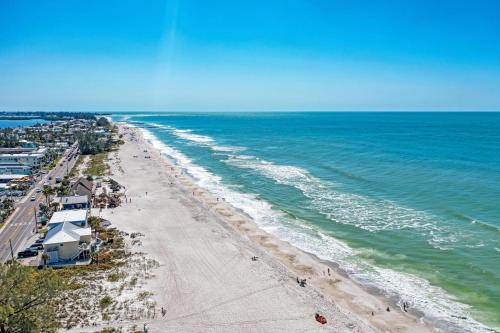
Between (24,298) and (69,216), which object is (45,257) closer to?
(69,216)

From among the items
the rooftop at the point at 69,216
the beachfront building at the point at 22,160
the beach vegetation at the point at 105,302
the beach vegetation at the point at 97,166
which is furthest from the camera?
the beachfront building at the point at 22,160

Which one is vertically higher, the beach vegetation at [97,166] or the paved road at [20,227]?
the beach vegetation at [97,166]

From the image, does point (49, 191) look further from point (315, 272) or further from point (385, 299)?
point (385, 299)

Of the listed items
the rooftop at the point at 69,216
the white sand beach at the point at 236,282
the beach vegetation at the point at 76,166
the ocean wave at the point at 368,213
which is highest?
the rooftop at the point at 69,216

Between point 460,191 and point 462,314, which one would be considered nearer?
point 462,314

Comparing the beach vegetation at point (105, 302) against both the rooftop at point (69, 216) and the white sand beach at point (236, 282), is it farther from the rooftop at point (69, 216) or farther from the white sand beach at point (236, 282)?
the rooftop at point (69, 216)

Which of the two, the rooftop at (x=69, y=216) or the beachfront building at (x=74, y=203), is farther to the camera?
the beachfront building at (x=74, y=203)

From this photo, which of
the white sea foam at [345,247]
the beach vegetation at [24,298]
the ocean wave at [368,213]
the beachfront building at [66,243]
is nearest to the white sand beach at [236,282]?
the white sea foam at [345,247]

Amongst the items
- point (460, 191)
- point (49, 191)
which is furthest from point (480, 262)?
point (49, 191)
